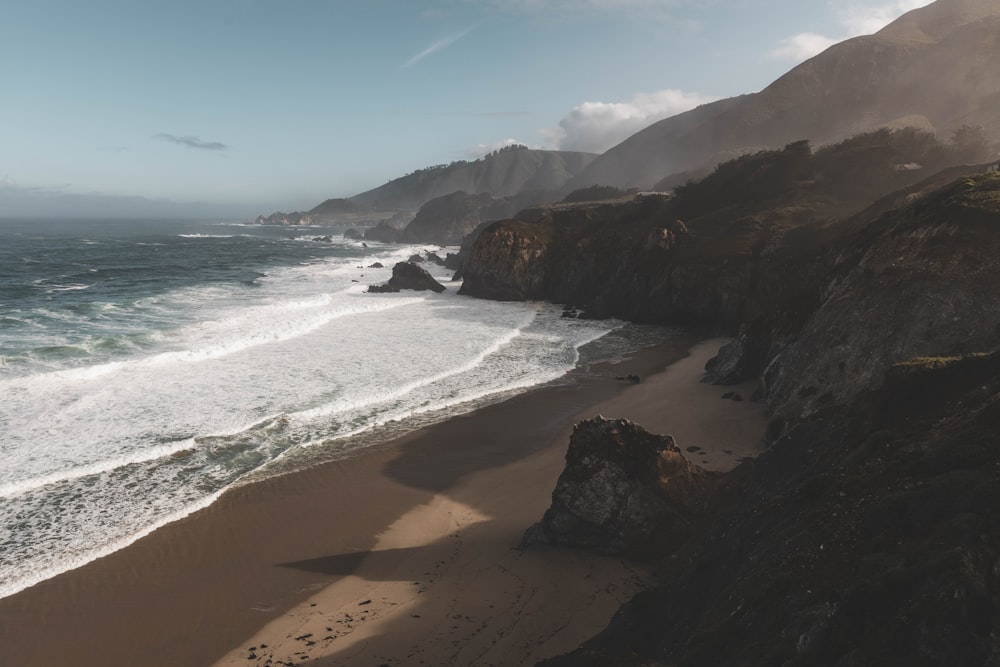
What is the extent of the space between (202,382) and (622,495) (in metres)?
20.1

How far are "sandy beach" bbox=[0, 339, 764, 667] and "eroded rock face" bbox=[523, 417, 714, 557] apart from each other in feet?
1.64

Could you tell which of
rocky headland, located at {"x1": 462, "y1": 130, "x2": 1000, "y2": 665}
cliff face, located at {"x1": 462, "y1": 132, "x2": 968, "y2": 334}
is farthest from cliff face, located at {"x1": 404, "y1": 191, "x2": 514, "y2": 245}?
rocky headland, located at {"x1": 462, "y1": 130, "x2": 1000, "y2": 665}

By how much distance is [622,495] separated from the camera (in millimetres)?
11398

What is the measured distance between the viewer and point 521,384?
25.2 meters

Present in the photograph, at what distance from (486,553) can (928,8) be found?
201592mm

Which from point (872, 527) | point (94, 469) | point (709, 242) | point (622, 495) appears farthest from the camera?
point (709, 242)

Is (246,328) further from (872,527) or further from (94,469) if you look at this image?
(872,527)

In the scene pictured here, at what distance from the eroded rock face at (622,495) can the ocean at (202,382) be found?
9005mm

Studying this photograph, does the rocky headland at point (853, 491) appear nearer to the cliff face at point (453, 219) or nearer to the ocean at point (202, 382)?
the ocean at point (202, 382)

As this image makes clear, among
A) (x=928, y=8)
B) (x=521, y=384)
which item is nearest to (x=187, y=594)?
(x=521, y=384)

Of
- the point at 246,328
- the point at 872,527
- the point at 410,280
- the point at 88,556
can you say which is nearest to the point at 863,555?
the point at 872,527

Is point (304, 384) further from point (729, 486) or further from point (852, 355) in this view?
point (852, 355)

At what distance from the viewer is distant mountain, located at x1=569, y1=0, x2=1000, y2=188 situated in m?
93.7

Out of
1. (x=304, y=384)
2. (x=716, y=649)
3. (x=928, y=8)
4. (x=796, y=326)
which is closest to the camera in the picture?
(x=716, y=649)
